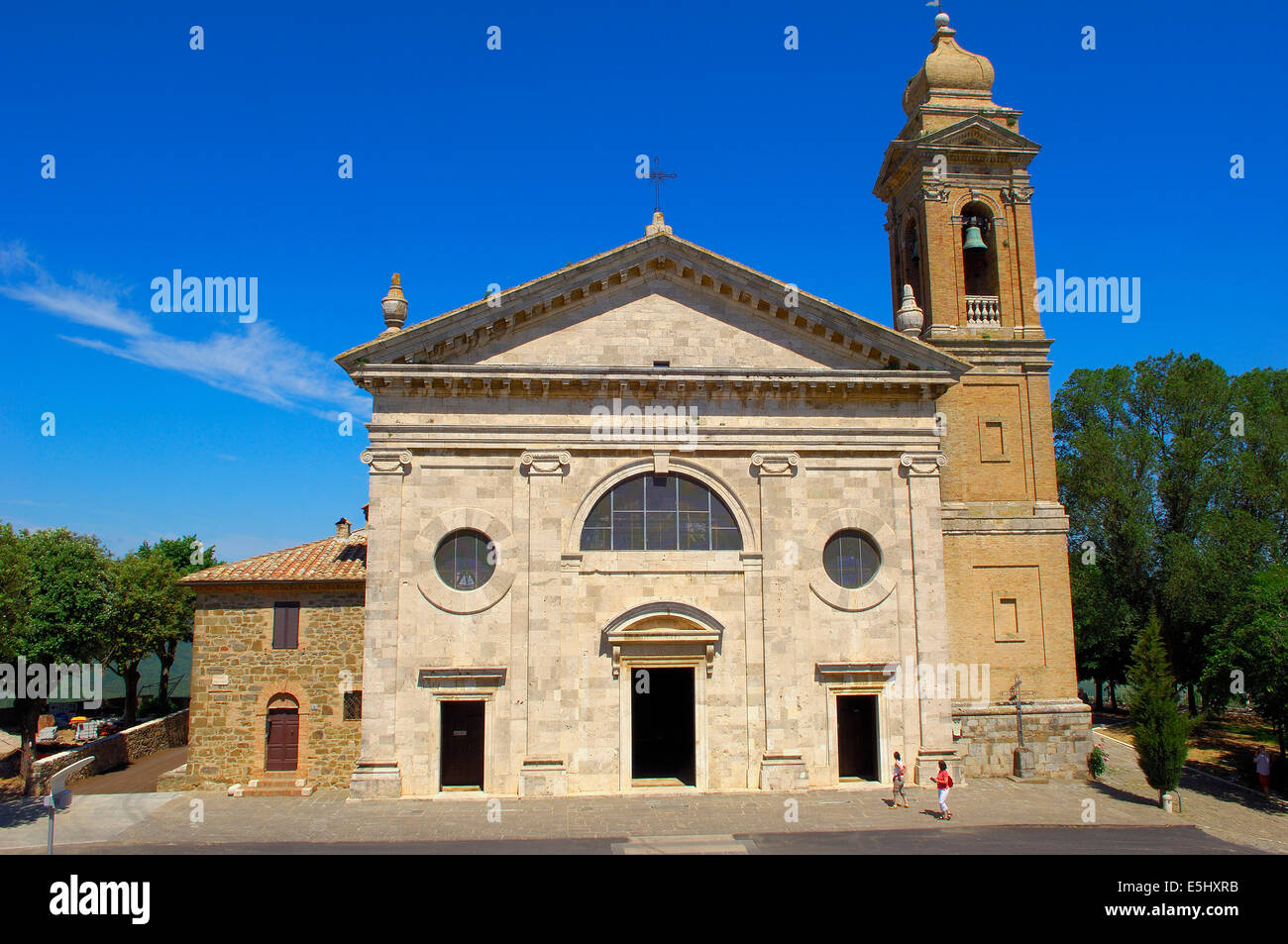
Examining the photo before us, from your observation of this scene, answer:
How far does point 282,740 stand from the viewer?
21031 mm

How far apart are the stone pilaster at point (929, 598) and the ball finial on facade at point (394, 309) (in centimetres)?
1324

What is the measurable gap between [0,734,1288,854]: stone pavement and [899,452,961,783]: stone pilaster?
1005mm

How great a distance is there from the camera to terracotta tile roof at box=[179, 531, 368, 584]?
21.3 m

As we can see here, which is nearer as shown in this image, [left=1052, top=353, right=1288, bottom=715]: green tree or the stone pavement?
the stone pavement

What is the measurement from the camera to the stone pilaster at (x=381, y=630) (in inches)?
767

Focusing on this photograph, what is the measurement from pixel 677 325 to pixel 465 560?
793cm

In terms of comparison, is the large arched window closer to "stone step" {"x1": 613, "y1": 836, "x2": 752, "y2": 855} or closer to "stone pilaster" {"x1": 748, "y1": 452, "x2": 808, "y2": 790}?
"stone pilaster" {"x1": 748, "y1": 452, "x2": 808, "y2": 790}

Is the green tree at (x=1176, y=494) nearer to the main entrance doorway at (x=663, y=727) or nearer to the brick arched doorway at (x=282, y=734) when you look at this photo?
the main entrance doorway at (x=663, y=727)

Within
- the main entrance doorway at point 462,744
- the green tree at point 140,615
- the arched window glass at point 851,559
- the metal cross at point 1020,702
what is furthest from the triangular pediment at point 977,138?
the green tree at point 140,615

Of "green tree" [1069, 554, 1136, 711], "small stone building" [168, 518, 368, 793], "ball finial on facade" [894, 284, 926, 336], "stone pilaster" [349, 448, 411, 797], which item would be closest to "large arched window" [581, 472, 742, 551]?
"stone pilaster" [349, 448, 411, 797]

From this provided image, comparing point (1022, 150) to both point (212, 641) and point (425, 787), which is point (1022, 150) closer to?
point (425, 787)

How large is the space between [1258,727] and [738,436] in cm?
2606

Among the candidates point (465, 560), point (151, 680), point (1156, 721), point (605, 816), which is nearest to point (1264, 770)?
point (1156, 721)

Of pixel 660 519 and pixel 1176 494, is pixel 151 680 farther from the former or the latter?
pixel 1176 494
